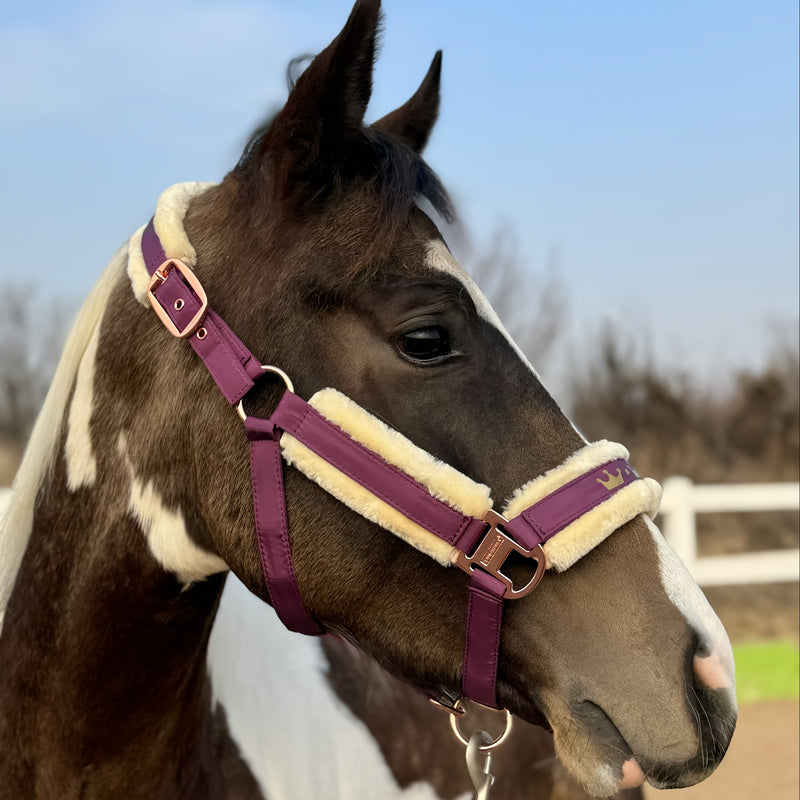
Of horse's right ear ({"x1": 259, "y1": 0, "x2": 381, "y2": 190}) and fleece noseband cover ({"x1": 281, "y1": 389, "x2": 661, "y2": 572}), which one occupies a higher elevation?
horse's right ear ({"x1": 259, "y1": 0, "x2": 381, "y2": 190})

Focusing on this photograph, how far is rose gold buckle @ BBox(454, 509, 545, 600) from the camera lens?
4.97ft

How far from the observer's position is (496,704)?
162cm

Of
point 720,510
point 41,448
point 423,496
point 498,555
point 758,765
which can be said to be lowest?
point 720,510

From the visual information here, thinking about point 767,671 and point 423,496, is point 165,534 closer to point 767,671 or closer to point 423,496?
point 423,496

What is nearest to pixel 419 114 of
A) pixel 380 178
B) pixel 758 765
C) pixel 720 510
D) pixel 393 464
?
pixel 380 178

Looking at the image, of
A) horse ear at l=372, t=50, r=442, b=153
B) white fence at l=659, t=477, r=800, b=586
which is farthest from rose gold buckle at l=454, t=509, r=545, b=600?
white fence at l=659, t=477, r=800, b=586

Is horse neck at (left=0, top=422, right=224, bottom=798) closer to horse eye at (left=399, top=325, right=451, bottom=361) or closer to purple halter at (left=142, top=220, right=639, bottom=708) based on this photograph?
purple halter at (left=142, top=220, right=639, bottom=708)

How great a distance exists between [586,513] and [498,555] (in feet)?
0.58

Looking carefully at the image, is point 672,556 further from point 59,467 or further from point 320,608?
point 59,467

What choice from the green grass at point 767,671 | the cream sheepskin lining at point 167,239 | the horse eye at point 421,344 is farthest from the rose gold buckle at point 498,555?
the green grass at point 767,671

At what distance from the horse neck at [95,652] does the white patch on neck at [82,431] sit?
2 centimetres

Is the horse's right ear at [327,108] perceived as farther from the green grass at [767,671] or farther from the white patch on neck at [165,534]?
the green grass at [767,671]

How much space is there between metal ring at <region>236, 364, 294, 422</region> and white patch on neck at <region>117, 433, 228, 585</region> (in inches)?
10.7

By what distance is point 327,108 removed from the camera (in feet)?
5.54
